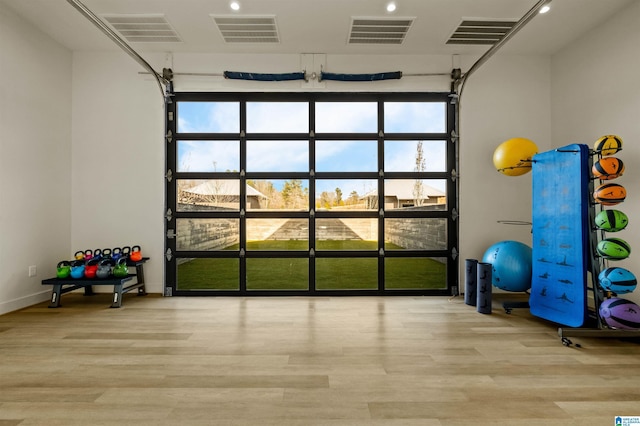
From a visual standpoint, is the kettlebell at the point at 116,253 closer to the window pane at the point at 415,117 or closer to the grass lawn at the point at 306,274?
the grass lawn at the point at 306,274

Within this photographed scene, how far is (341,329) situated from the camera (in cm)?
330

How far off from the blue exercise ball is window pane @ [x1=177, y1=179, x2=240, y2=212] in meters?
3.41

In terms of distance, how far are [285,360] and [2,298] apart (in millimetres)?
3472

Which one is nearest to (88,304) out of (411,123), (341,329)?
(341,329)

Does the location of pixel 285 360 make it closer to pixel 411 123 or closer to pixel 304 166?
pixel 304 166

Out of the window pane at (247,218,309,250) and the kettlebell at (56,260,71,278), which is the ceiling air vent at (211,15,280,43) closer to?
the window pane at (247,218,309,250)

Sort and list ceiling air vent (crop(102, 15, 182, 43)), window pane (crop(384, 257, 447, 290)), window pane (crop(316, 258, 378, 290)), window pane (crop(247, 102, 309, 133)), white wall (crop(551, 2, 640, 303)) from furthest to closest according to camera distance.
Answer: window pane (crop(316, 258, 378, 290))
window pane (crop(384, 257, 447, 290))
window pane (crop(247, 102, 309, 133))
ceiling air vent (crop(102, 15, 182, 43))
white wall (crop(551, 2, 640, 303))

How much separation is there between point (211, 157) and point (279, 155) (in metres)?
0.95

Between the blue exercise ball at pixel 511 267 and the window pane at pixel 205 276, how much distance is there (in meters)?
3.34

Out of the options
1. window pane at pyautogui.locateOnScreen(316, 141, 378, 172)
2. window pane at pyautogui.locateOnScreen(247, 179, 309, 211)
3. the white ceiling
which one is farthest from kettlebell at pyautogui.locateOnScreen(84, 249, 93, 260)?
window pane at pyautogui.locateOnScreen(316, 141, 378, 172)

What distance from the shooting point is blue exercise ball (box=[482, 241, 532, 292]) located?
3855 mm

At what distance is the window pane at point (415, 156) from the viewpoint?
4832 millimetres

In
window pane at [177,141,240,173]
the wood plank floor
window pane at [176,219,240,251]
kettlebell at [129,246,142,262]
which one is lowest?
the wood plank floor

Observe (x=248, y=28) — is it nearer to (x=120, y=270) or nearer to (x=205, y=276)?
(x=120, y=270)
